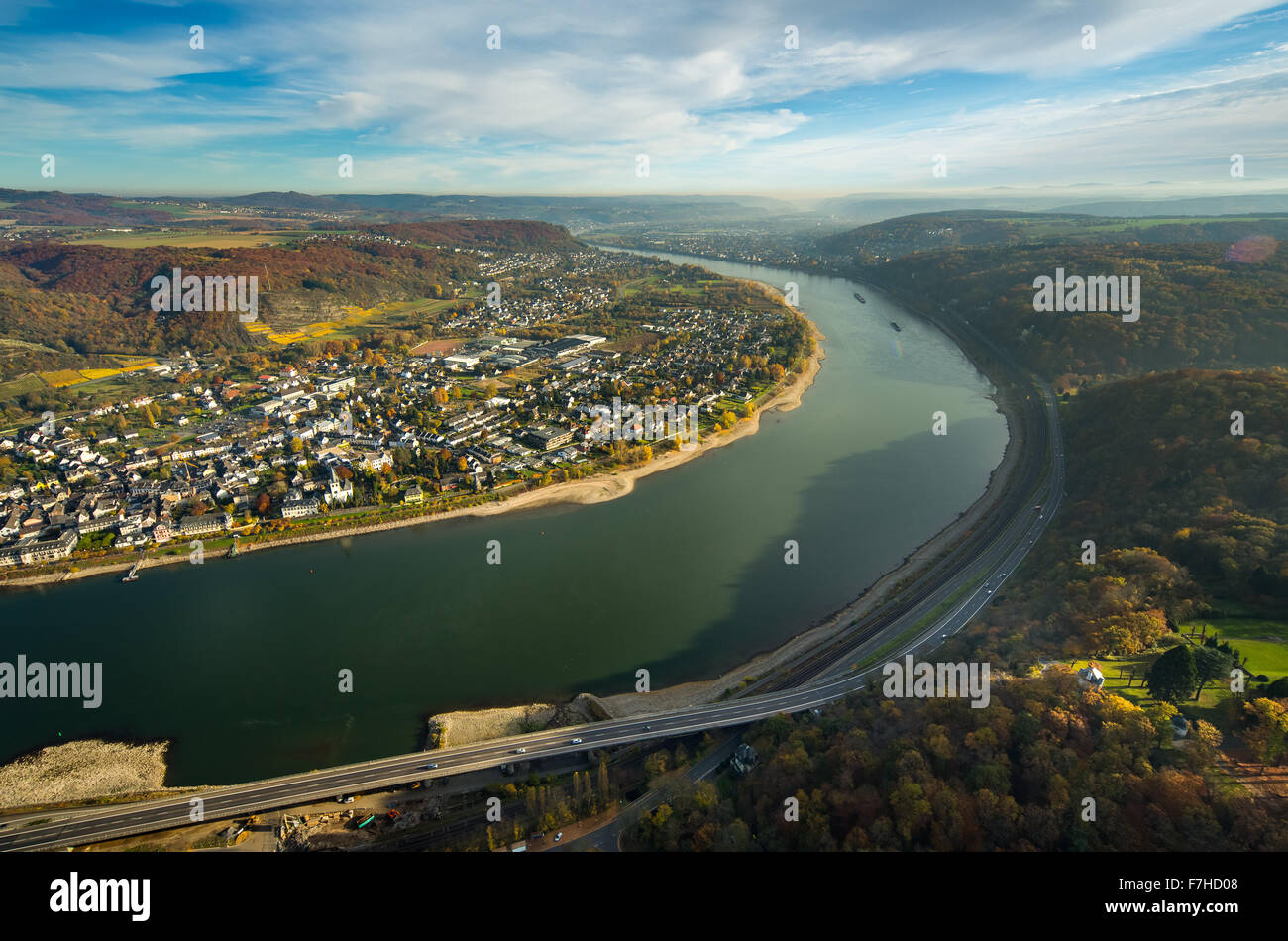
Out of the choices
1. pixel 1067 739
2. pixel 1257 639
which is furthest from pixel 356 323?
pixel 1257 639

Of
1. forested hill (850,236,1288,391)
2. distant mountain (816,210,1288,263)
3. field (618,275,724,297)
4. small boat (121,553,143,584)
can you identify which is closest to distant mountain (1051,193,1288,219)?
distant mountain (816,210,1288,263)

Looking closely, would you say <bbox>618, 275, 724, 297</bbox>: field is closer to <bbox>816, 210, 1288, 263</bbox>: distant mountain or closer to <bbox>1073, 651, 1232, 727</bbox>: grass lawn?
<bbox>816, 210, 1288, 263</bbox>: distant mountain

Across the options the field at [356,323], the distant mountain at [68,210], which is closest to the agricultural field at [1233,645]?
the field at [356,323]

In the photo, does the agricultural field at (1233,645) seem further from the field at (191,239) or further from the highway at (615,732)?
the field at (191,239)

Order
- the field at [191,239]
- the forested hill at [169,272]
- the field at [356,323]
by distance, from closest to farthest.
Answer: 1. the forested hill at [169,272]
2. the field at [356,323]
3. the field at [191,239]

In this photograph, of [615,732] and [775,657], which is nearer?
[615,732]

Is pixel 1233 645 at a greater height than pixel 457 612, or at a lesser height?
greater

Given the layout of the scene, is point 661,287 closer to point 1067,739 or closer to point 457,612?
point 457,612
